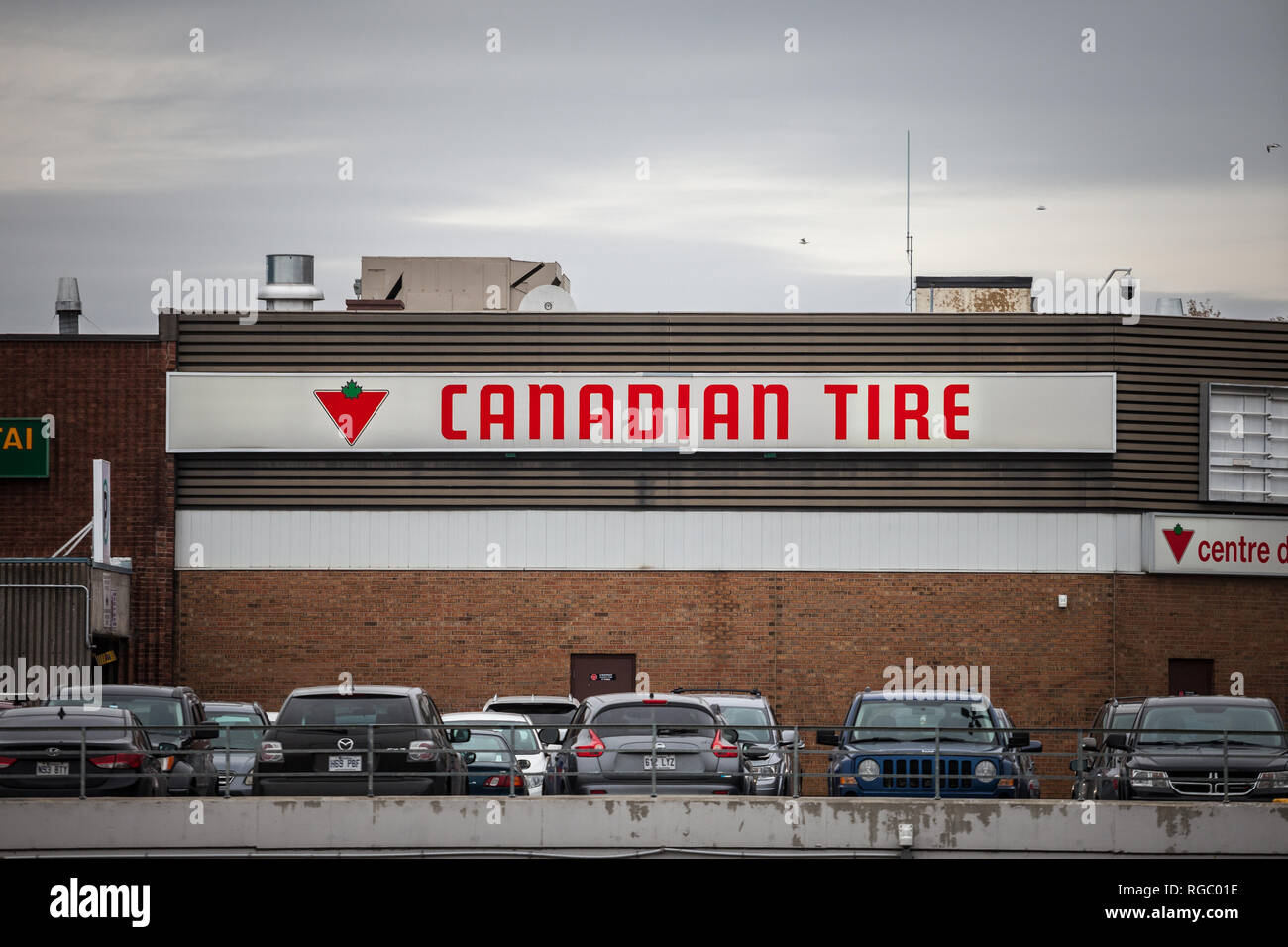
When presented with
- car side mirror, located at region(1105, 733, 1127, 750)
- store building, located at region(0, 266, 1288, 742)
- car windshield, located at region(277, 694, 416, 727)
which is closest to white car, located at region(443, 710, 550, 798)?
car windshield, located at region(277, 694, 416, 727)

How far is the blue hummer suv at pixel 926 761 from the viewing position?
64.7 feet

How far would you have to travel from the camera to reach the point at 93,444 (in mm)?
32531

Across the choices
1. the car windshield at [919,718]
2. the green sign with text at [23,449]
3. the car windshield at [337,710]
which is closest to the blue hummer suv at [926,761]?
the car windshield at [919,718]

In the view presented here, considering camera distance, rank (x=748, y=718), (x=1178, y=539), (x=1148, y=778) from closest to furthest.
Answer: (x=1148, y=778), (x=748, y=718), (x=1178, y=539)

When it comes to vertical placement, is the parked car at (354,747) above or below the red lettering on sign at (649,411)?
below

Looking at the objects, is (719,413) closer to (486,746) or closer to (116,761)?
(486,746)

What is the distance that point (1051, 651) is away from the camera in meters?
31.7

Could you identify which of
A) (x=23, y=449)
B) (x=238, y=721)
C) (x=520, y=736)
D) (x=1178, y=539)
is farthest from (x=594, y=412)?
(x=1178, y=539)

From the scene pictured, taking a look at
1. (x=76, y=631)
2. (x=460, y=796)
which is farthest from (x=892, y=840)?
(x=76, y=631)

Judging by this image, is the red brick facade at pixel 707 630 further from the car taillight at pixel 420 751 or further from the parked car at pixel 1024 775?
the car taillight at pixel 420 751

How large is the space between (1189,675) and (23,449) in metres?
22.1

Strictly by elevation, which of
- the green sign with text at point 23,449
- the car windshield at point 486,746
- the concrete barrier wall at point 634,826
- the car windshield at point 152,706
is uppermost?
the green sign with text at point 23,449

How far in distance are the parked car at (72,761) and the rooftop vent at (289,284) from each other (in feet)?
51.4

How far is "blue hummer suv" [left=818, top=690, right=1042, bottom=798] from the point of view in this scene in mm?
19719
